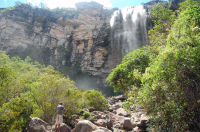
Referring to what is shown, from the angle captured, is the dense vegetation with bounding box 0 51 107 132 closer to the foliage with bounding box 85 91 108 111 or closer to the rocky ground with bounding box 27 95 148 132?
the rocky ground with bounding box 27 95 148 132

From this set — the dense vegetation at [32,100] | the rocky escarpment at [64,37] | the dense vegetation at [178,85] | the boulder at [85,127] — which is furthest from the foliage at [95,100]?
the rocky escarpment at [64,37]

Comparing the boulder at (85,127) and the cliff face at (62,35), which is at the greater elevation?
the cliff face at (62,35)

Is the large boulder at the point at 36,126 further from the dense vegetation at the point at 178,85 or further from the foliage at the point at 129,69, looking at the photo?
the foliage at the point at 129,69

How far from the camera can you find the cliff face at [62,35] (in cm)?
2811

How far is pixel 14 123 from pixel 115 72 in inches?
241

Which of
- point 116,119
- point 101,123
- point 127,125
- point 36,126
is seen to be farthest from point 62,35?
point 36,126

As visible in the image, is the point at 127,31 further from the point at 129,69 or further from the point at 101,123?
the point at 101,123

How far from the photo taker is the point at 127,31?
26.1 meters

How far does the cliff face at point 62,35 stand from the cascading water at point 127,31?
1.77 metres

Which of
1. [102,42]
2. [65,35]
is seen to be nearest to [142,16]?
[102,42]

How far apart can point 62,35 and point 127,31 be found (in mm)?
15223

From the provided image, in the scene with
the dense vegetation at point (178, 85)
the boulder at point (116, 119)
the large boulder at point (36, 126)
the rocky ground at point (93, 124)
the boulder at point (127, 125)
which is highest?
the dense vegetation at point (178, 85)

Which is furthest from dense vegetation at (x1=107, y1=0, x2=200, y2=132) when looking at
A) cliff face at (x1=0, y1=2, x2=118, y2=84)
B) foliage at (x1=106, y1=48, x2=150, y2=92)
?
cliff face at (x1=0, y1=2, x2=118, y2=84)

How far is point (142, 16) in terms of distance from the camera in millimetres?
25094
